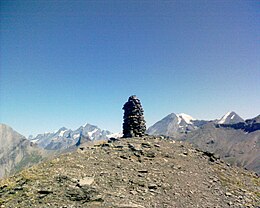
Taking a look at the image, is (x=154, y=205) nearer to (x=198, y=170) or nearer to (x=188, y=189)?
(x=188, y=189)

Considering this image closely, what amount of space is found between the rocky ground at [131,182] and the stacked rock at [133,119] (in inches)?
306

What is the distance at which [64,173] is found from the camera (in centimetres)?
2456

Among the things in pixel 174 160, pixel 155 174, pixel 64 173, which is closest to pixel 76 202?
pixel 64 173

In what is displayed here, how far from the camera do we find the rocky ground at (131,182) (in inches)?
820

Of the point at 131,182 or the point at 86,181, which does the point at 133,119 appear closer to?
the point at 131,182

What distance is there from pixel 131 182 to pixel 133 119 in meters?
18.9

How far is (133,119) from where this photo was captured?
4181cm

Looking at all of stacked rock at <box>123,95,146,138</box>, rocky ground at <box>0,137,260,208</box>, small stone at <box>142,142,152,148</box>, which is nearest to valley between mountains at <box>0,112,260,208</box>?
rocky ground at <box>0,137,260,208</box>

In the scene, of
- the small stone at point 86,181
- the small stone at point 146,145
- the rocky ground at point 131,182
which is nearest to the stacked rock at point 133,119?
the small stone at point 146,145

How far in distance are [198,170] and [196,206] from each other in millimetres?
8190

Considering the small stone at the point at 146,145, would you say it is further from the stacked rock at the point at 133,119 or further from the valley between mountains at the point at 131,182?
the stacked rock at the point at 133,119

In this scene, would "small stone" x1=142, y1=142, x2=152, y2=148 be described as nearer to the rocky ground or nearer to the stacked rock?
the rocky ground

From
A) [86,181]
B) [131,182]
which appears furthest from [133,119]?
[86,181]

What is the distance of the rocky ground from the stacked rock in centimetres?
777
